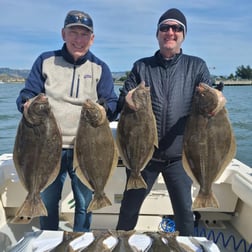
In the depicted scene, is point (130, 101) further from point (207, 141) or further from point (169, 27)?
point (169, 27)

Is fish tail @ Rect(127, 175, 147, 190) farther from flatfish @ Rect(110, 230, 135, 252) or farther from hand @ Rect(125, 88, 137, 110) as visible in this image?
hand @ Rect(125, 88, 137, 110)

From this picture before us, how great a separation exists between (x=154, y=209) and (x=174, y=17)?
9.00ft

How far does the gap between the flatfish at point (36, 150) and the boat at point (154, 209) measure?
1864mm

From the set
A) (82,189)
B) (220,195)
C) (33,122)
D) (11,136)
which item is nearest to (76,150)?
(33,122)

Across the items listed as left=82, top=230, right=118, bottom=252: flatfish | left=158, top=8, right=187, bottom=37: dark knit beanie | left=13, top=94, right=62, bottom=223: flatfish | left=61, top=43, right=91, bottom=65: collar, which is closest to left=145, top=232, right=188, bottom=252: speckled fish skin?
left=82, top=230, right=118, bottom=252: flatfish

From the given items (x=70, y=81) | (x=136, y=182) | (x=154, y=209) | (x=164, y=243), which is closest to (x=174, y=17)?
(x=70, y=81)

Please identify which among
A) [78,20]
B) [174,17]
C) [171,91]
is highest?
[174,17]

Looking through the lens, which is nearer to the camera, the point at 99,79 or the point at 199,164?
the point at 199,164

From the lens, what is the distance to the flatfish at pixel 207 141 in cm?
297

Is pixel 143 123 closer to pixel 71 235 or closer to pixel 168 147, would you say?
pixel 168 147

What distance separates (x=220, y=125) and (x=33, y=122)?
1528mm

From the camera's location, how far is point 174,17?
11.0 feet

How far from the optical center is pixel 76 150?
120 inches

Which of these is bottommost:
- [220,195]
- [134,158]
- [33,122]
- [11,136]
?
[11,136]
